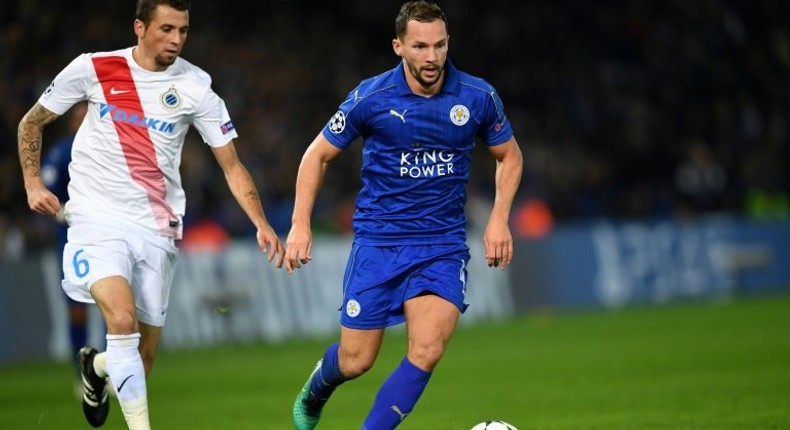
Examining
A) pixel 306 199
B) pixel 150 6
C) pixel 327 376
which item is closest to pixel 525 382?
pixel 327 376

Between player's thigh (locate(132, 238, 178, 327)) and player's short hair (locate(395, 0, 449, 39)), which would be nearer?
player's short hair (locate(395, 0, 449, 39))

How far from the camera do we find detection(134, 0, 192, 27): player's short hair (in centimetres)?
810

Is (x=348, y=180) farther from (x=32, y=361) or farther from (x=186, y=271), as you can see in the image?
(x=32, y=361)

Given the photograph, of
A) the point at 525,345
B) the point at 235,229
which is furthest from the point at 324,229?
the point at 525,345

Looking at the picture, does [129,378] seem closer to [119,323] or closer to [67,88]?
[119,323]

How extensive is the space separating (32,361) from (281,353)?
2885 mm

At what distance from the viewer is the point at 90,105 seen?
8.44 m

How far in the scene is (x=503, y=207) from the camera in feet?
26.1

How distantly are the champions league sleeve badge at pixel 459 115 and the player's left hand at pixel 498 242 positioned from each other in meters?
0.56

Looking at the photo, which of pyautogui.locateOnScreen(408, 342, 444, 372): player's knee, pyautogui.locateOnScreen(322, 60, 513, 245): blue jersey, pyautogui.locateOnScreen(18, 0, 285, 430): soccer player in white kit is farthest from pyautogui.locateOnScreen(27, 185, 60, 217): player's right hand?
pyautogui.locateOnScreen(408, 342, 444, 372): player's knee

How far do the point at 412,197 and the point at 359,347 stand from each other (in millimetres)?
887

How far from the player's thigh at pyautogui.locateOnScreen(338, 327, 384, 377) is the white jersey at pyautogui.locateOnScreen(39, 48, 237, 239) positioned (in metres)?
1.36

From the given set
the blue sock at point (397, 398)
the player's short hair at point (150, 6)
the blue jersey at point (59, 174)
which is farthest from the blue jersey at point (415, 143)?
the blue jersey at point (59, 174)

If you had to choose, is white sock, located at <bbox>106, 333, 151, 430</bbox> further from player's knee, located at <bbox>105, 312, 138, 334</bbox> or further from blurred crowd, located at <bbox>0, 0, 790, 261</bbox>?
blurred crowd, located at <bbox>0, 0, 790, 261</bbox>
